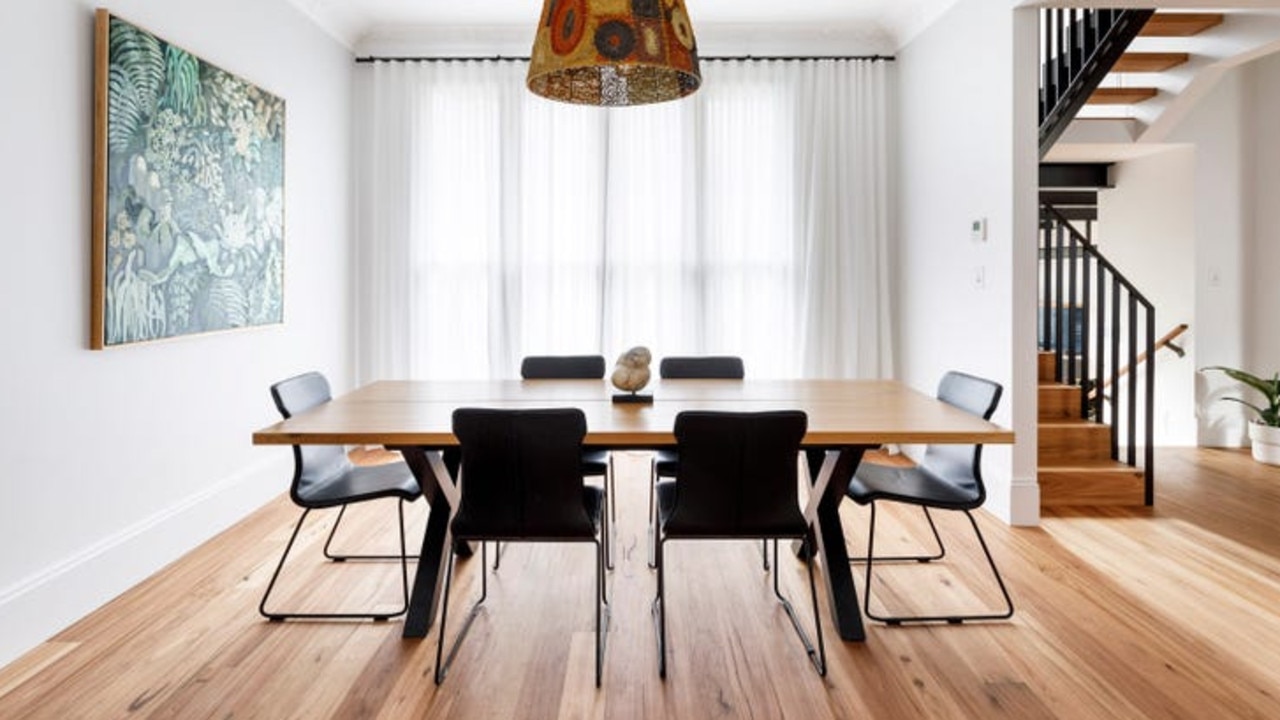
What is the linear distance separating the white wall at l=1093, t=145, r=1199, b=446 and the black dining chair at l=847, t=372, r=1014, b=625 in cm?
383

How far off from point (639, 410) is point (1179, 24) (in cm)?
409

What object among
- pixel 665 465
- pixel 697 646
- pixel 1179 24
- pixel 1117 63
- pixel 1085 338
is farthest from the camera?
pixel 1117 63

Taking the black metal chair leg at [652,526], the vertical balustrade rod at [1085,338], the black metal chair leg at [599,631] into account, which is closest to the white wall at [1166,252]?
the vertical balustrade rod at [1085,338]

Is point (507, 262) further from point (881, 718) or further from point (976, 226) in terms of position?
point (881, 718)

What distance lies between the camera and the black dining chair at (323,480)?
2650 millimetres

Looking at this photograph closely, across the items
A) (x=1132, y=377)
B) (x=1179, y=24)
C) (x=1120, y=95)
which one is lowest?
(x=1132, y=377)

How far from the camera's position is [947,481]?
2865 mm

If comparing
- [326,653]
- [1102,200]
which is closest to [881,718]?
[326,653]

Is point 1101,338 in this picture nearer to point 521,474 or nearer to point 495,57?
point 521,474

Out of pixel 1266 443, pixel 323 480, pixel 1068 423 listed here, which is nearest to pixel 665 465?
pixel 323 480

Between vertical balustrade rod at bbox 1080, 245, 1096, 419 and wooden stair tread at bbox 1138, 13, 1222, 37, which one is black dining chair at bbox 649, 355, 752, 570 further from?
wooden stair tread at bbox 1138, 13, 1222, 37

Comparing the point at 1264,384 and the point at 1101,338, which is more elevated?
the point at 1101,338

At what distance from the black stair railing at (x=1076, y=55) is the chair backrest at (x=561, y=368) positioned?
107 inches

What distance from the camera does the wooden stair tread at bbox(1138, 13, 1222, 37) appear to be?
446 cm
